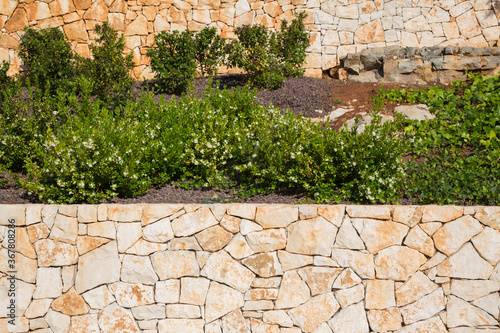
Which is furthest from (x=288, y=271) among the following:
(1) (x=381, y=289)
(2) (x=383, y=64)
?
(2) (x=383, y=64)

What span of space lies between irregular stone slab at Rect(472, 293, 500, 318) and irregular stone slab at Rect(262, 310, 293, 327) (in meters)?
1.84

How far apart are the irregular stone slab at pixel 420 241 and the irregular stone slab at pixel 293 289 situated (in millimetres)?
1088

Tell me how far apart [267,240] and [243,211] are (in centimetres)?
37

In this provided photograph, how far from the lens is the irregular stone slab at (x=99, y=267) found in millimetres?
4465

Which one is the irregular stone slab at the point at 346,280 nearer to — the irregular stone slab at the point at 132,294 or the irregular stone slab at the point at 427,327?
the irregular stone slab at the point at 427,327

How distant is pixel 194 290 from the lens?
4.43 meters

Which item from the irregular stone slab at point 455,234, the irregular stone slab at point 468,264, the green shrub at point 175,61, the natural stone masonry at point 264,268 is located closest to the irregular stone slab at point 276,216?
the natural stone masonry at point 264,268

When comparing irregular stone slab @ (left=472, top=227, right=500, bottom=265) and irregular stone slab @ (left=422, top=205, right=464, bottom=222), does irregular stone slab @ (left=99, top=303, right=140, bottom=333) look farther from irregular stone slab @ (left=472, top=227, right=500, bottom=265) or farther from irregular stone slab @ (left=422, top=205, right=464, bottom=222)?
irregular stone slab @ (left=472, top=227, right=500, bottom=265)

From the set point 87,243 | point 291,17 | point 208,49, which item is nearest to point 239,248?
point 87,243

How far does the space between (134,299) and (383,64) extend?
6.10 meters

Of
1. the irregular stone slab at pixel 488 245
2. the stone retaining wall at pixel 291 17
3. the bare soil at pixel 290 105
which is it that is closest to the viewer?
the irregular stone slab at pixel 488 245

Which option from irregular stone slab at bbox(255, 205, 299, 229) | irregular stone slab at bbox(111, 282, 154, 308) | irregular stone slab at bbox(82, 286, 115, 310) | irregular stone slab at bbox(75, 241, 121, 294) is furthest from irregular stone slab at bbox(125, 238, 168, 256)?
irregular stone slab at bbox(255, 205, 299, 229)

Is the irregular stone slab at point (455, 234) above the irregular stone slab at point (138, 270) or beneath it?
above

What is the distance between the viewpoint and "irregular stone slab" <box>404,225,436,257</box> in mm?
4371
